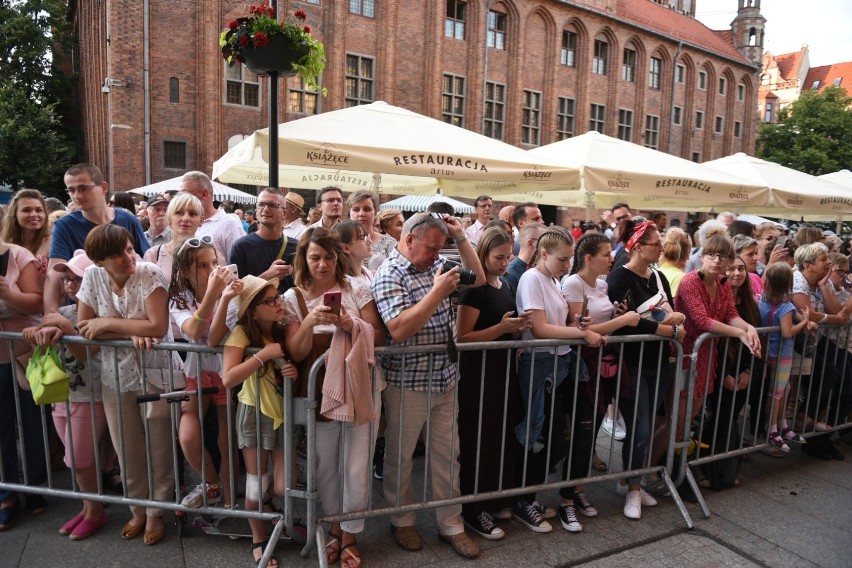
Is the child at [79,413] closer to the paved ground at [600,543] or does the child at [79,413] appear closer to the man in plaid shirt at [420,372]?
the paved ground at [600,543]

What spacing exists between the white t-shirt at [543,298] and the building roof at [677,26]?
110 ft

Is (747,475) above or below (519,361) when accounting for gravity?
below

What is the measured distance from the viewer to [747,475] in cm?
487

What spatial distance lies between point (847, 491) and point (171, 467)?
5071 millimetres

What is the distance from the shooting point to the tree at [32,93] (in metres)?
23.8

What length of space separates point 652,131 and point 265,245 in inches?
1381

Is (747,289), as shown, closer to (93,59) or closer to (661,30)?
(93,59)

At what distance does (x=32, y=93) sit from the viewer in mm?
28719

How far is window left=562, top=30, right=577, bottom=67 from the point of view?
1190 inches

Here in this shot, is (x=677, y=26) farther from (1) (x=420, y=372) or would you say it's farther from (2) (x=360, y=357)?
(2) (x=360, y=357)

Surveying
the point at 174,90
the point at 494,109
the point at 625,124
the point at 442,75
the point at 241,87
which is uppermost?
the point at 442,75

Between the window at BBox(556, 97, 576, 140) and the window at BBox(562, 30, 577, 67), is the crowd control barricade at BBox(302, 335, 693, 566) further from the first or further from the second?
the window at BBox(562, 30, 577, 67)

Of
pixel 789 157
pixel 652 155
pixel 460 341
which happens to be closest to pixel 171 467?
pixel 460 341

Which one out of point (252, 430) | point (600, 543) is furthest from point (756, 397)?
Result: point (252, 430)
